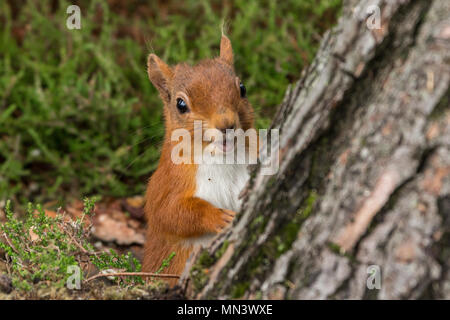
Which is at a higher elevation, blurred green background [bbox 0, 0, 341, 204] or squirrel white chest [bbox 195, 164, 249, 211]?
blurred green background [bbox 0, 0, 341, 204]

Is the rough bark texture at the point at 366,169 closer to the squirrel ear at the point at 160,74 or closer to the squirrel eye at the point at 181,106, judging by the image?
the squirrel eye at the point at 181,106

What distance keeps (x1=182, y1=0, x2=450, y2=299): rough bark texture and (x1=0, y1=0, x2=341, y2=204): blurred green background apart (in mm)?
1881

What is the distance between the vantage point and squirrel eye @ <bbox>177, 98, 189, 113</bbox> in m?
2.36

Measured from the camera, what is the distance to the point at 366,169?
4.62 feet

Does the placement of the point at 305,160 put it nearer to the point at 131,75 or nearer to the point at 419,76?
the point at 419,76

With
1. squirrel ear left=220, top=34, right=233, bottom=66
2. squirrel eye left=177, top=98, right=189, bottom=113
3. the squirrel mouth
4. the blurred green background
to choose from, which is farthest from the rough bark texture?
the blurred green background

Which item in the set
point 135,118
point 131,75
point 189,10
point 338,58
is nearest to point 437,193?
point 338,58

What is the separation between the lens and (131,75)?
13.5 ft

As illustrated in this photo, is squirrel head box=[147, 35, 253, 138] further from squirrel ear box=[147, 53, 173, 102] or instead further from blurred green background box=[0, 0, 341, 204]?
blurred green background box=[0, 0, 341, 204]

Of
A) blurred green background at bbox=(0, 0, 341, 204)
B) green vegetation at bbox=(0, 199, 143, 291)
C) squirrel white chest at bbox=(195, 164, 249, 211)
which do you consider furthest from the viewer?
blurred green background at bbox=(0, 0, 341, 204)

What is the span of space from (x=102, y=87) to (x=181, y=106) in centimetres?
155

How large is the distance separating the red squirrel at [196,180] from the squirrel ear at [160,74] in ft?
0.51

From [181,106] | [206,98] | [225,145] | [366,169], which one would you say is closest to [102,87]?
[181,106]

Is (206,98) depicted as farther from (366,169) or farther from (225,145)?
(366,169)
